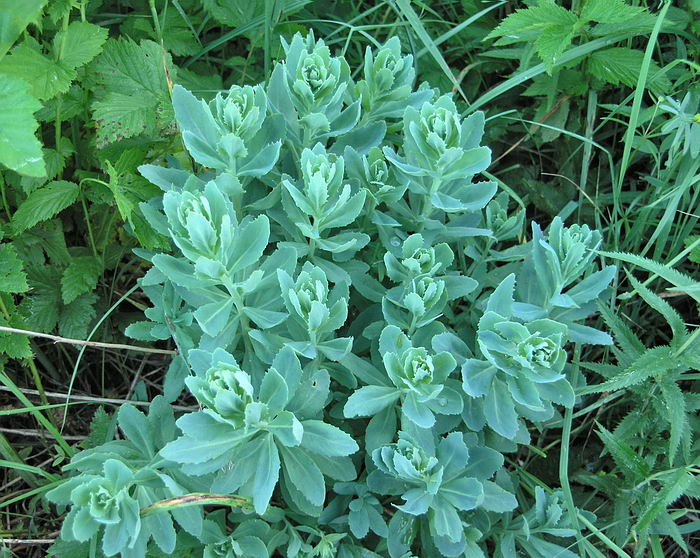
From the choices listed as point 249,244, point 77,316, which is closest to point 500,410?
point 249,244

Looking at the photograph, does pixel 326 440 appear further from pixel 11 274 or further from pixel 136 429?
pixel 11 274

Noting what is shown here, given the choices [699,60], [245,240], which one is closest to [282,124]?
Answer: [245,240]

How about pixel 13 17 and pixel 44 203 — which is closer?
pixel 13 17

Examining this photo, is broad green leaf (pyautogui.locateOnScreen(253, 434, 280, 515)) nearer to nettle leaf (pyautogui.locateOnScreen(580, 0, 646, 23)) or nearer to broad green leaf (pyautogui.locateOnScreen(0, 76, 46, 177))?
broad green leaf (pyautogui.locateOnScreen(0, 76, 46, 177))

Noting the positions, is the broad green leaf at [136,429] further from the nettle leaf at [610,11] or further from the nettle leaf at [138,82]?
the nettle leaf at [610,11]

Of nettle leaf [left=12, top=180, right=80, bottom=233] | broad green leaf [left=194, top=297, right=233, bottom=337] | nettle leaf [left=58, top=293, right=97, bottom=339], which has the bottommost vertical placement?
nettle leaf [left=58, top=293, right=97, bottom=339]

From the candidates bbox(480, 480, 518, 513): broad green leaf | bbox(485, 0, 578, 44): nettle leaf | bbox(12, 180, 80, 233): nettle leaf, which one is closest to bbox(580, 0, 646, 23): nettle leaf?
bbox(485, 0, 578, 44): nettle leaf

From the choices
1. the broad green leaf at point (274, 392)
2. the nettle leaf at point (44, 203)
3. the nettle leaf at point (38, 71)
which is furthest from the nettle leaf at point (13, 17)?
the broad green leaf at point (274, 392)
